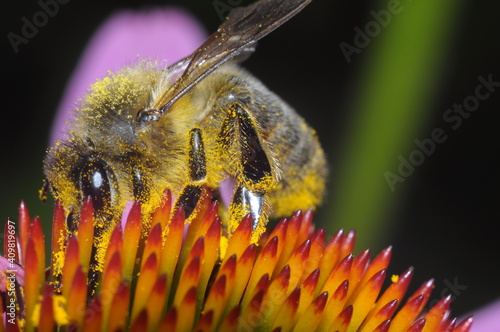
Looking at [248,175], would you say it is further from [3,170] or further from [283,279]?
[3,170]

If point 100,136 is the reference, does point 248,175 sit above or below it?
below

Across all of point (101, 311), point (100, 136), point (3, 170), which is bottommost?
point (101, 311)

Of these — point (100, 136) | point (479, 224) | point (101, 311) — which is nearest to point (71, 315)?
point (101, 311)

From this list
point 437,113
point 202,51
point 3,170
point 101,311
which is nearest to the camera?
point 101,311
